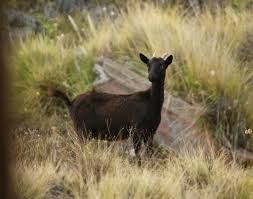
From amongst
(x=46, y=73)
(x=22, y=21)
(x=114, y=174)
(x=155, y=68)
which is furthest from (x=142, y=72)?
(x=22, y=21)

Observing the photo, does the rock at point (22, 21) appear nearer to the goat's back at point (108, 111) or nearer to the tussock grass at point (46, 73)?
the tussock grass at point (46, 73)

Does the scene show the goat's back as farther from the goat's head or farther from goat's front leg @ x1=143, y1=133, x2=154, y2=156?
the goat's head

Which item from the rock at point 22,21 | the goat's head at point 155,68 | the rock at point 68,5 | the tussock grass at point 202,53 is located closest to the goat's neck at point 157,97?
the goat's head at point 155,68

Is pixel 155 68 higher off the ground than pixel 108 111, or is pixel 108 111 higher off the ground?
pixel 155 68

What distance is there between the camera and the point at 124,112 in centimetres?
631

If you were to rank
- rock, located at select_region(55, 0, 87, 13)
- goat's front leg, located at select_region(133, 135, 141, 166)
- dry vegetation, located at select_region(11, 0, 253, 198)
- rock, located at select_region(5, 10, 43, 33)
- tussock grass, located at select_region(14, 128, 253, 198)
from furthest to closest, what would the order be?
1. rock, located at select_region(55, 0, 87, 13)
2. rock, located at select_region(5, 10, 43, 33)
3. goat's front leg, located at select_region(133, 135, 141, 166)
4. dry vegetation, located at select_region(11, 0, 253, 198)
5. tussock grass, located at select_region(14, 128, 253, 198)

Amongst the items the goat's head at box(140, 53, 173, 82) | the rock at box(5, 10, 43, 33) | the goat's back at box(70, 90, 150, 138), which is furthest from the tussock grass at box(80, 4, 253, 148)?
the rock at box(5, 10, 43, 33)

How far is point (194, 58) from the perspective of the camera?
25.3 feet

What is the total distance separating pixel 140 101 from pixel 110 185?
1.66 metres

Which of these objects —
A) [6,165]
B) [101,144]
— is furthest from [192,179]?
[6,165]

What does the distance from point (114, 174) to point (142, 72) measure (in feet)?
9.03

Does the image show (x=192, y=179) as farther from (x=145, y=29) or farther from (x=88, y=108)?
(x=145, y=29)

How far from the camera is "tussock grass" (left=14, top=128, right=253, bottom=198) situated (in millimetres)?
4830

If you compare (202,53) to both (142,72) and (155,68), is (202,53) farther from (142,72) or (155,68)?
(155,68)
